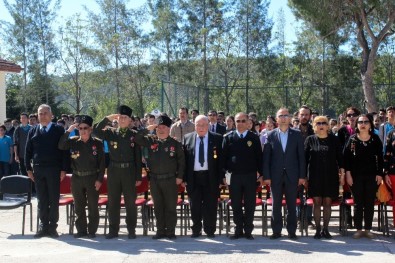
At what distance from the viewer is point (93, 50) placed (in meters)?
37.0

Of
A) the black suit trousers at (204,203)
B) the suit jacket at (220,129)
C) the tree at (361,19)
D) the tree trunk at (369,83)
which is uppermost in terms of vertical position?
the tree at (361,19)

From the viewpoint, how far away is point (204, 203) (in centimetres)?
813

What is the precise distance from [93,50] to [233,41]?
9529 millimetres

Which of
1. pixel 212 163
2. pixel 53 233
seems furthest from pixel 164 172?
pixel 53 233

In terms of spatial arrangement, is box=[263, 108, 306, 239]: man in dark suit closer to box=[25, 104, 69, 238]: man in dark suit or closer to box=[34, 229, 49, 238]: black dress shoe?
box=[25, 104, 69, 238]: man in dark suit

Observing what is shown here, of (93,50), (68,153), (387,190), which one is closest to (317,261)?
(387,190)

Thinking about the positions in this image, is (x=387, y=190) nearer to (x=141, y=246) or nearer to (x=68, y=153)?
(x=141, y=246)

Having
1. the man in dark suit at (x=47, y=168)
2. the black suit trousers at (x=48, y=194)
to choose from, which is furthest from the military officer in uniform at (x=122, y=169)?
the black suit trousers at (x=48, y=194)

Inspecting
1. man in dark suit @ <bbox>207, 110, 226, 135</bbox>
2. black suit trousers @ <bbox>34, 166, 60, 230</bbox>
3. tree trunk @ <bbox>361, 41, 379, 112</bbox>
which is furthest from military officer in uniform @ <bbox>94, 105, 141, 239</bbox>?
tree trunk @ <bbox>361, 41, 379, 112</bbox>

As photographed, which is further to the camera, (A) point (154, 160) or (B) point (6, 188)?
(B) point (6, 188)

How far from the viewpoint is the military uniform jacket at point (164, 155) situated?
808cm

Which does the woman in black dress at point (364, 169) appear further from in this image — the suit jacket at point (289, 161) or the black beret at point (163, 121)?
the black beret at point (163, 121)

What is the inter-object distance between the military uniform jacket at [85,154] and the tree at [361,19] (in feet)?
44.0

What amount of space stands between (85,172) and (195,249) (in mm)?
2059
